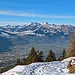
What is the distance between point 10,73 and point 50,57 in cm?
5843

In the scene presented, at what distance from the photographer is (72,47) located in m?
71.8

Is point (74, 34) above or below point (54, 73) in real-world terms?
above

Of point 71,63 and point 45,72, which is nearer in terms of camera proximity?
point 45,72

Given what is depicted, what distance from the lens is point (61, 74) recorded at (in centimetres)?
3353

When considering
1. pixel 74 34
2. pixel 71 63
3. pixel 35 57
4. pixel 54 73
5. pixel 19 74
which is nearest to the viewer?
pixel 19 74

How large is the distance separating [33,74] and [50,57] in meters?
57.8

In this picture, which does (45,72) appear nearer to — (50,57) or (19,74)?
(19,74)

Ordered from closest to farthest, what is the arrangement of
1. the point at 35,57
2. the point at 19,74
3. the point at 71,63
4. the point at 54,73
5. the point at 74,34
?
the point at 19,74, the point at 54,73, the point at 71,63, the point at 74,34, the point at 35,57

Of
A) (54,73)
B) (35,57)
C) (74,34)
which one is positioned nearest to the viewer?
(54,73)

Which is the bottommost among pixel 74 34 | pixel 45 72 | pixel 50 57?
pixel 50 57

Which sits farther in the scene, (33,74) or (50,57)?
(50,57)

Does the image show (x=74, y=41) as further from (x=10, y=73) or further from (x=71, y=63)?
(x=10, y=73)

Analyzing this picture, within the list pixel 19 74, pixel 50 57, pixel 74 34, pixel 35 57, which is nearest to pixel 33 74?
pixel 19 74

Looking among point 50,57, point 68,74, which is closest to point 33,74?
point 68,74
